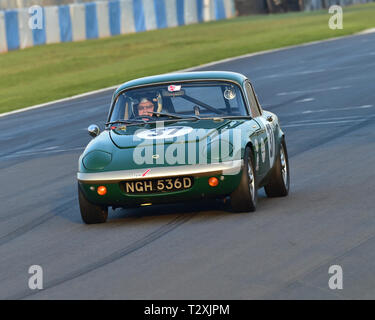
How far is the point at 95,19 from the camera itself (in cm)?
4494

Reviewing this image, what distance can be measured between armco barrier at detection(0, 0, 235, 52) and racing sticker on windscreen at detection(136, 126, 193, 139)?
29.8m

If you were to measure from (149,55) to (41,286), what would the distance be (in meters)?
32.5

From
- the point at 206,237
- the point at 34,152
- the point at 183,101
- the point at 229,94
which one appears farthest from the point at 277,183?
the point at 34,152

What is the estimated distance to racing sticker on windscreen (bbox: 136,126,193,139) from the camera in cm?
969

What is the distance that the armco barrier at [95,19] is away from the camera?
133 feet

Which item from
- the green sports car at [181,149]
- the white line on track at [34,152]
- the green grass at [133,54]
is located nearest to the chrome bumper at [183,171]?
the green sports car at [181,149]

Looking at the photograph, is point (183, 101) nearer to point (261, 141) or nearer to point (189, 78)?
point (189, 78)

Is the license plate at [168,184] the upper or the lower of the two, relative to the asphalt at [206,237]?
upper

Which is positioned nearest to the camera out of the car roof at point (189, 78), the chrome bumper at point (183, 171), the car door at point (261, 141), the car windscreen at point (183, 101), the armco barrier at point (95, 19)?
the chrome bumper at point (183, 171)

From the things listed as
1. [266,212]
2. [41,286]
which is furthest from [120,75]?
[41,286]

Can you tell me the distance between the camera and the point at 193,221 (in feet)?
31.1

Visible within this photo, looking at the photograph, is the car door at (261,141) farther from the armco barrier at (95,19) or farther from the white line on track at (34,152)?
the armco barrier at (95,19)

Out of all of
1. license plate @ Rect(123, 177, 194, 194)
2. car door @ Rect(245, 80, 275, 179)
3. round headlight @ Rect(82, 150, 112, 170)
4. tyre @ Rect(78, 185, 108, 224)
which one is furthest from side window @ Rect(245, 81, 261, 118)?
tyre @ Rect(78, 185, 108, 224)
